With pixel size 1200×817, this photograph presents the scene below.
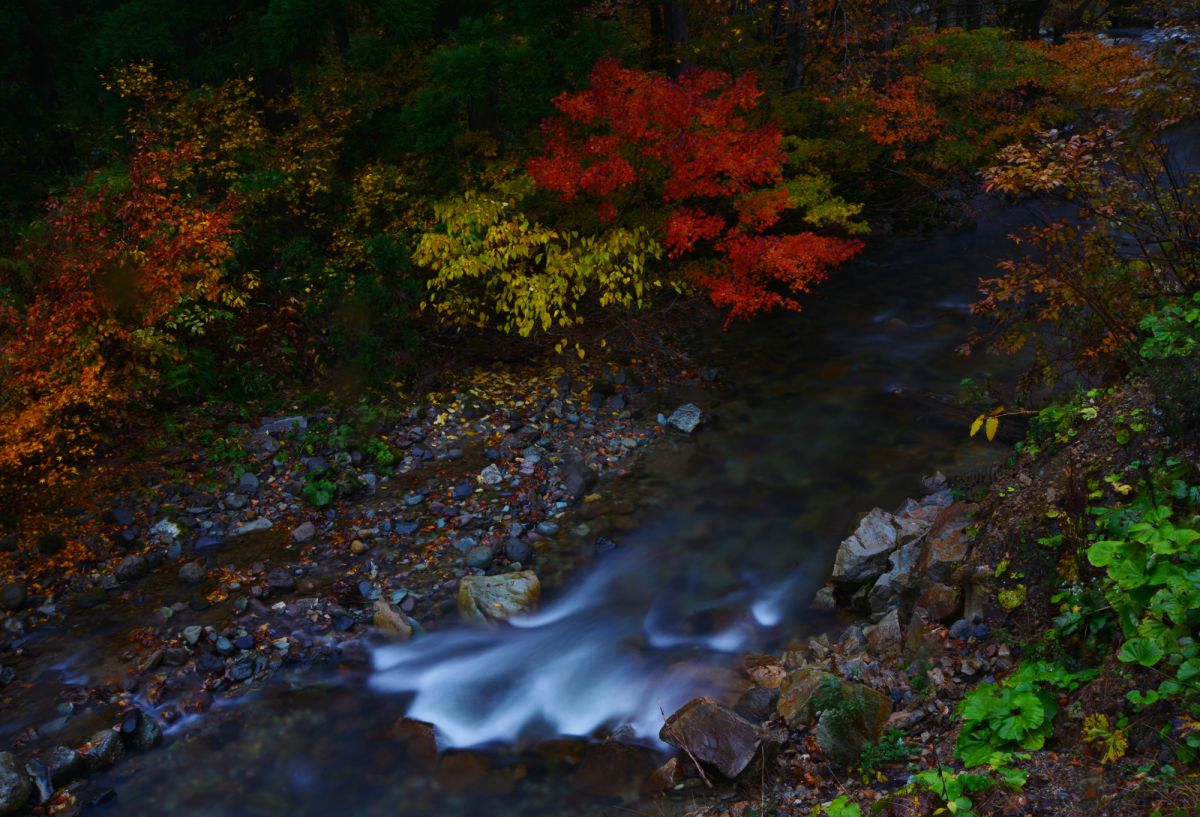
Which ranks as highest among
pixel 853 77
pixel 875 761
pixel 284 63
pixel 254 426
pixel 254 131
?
pixel 284 63

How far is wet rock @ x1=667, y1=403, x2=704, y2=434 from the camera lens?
39.7 ft

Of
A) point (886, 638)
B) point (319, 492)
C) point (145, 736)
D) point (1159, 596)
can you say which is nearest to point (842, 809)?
point (1159, 596)

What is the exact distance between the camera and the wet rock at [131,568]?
887 centimetres

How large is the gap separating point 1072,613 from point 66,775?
8.01 metres

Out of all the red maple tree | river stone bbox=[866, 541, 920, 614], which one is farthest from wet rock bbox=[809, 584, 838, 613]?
the red maple tree

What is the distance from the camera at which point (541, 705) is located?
7785mm

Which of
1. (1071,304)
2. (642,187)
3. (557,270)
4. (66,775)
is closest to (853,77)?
(642,187)

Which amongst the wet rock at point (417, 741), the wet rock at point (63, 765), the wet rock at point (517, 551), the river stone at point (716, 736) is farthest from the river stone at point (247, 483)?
the river stone at point (716, 736)

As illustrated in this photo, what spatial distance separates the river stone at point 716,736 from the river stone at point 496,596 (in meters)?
2.62

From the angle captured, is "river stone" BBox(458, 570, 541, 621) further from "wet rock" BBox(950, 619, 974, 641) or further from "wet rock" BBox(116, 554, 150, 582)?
"wet rock" BBox(950, 619, 974, 641)

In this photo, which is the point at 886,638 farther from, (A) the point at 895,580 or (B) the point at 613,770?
(B) the point at 613,770

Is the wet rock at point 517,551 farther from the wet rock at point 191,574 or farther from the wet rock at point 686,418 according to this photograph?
the wet rock at point 686,418

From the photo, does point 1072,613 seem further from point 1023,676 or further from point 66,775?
point 66,775

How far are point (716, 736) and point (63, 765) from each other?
17.9ft
